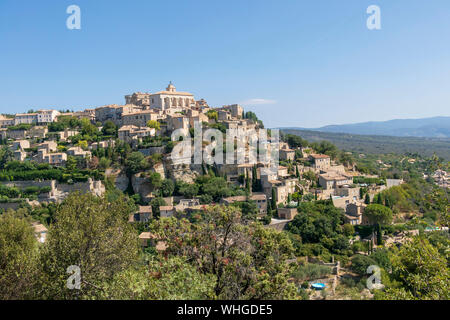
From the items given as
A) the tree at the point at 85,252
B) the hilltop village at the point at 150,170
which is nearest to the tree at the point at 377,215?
the hilltop village at the point at 150,170

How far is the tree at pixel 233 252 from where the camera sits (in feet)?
29.6

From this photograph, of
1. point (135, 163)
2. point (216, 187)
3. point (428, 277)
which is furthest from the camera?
point (135, 163)

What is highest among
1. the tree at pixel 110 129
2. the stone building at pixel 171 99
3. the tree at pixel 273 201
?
A: the stone building at pixel 171 99

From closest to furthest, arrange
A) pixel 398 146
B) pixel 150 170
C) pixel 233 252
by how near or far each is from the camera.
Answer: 1. pixel 233 252
2. pixel 150 170
3. pixel 398 146

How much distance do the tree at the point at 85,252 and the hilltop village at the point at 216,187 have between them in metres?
2.43

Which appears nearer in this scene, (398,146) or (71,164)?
(71,164)

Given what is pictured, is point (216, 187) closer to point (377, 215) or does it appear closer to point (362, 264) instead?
point (377, 215)

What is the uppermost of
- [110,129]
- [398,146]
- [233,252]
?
[110,129]

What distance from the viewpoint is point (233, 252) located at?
31.8 ft

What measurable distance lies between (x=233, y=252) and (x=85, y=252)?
17.2 ft

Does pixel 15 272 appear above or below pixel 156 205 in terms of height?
above

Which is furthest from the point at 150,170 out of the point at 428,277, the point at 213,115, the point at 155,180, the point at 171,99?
the point at 428,277

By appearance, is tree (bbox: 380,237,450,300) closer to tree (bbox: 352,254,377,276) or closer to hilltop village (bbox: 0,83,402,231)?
tree (bbox: 352,254,377,276)

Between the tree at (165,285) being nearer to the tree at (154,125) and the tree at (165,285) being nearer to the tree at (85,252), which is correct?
the tree at (85,252)
